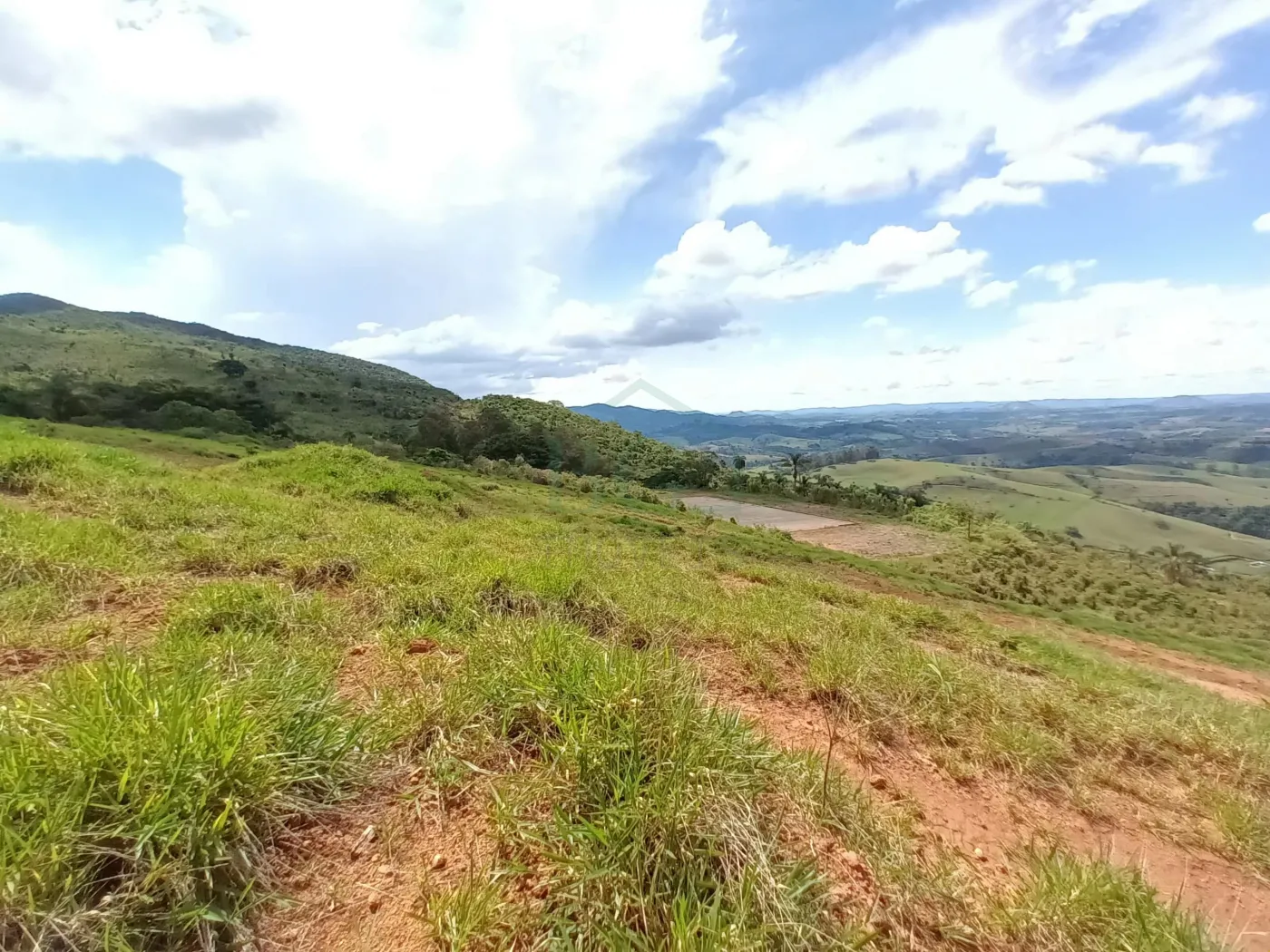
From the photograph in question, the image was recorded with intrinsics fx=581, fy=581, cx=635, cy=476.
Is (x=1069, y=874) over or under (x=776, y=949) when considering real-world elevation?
under

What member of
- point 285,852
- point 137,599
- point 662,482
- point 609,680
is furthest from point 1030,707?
point 662,482

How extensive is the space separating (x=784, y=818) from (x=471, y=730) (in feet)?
4.64

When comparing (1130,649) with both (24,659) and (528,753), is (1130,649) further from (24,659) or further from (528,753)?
(24,659)

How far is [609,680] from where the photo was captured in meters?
2.72

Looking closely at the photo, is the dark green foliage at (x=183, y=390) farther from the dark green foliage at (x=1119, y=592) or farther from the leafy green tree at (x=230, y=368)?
the dark green foliage at (x=1119, y=592)

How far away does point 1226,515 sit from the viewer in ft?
318

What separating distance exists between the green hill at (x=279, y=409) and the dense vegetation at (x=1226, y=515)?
94.5m

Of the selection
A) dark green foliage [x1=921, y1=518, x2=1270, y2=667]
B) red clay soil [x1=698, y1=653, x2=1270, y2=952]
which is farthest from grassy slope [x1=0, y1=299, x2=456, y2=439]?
red clay soil [x1=698, y1=653, x2=1270, y2=952]

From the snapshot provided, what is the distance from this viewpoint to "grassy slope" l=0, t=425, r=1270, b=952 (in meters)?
1.76

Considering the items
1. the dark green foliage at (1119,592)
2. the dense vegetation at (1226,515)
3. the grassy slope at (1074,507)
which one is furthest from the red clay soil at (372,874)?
the dense vegetation at (1226,515)

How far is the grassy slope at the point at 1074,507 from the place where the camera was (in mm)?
59031

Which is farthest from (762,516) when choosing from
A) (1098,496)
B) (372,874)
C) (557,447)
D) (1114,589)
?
(1098,496)

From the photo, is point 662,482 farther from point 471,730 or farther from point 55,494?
point 471,730

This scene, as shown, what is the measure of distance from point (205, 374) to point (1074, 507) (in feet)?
320
